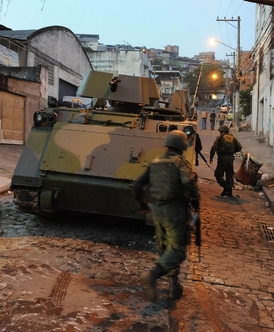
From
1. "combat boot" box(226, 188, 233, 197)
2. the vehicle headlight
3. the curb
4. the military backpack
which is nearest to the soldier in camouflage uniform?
the vehicle headlight

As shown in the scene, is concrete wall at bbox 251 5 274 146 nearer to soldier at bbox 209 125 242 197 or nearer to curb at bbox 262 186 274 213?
curb at bbox 262 186 274 213

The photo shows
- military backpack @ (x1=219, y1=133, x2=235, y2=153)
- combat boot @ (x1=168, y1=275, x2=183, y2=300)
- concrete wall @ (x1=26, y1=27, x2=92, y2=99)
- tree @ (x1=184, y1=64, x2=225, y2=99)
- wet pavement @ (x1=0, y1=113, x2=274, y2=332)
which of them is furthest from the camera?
tree @ (x1=184, y1=64, x2=225, y2=99)

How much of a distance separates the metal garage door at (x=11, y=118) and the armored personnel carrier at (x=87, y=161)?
8.46 meters

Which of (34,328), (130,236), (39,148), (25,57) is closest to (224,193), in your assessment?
(130,236)

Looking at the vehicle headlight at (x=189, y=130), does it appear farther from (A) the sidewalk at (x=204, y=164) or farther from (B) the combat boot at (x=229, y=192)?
(B) the combat boot at (x=229, y=192)

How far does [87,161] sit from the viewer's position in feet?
17.5

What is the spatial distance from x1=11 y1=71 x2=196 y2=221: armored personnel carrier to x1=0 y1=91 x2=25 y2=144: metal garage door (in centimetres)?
846

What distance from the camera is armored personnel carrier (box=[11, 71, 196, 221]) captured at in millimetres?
5191

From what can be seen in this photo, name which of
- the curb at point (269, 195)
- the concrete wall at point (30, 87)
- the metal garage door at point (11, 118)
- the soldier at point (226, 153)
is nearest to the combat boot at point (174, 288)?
the curb at point (269, 195)

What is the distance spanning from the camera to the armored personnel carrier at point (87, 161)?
17.0 ft

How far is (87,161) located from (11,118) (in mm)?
9881

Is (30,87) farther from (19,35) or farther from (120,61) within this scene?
(120,61)

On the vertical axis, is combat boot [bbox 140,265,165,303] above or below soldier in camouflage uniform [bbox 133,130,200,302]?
below

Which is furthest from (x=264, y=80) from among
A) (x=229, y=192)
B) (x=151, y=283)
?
(x=151, y=283)
